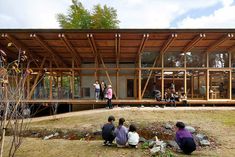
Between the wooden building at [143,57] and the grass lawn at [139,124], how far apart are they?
371 cm

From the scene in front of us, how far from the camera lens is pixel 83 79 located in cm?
2216

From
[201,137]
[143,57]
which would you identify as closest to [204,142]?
[201,137]

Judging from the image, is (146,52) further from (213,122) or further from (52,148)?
(52,148)

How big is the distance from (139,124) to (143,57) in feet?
29.1

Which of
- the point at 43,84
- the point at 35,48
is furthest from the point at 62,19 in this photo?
the point at 35,48

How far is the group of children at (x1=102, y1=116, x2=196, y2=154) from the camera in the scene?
24.9 ft

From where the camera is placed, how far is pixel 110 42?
17766 millimetres

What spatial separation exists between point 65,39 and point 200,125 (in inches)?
373

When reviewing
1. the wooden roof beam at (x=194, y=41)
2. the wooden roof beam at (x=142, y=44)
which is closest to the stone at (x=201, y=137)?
the wooden roof beam at (x=142, y=44)

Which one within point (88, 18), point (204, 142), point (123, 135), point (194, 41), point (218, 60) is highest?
point (88, 18)

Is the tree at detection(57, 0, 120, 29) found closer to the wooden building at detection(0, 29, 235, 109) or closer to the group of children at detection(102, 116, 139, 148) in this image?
the wooden building at detection(0, 29, 235, 109)

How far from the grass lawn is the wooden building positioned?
12.2ft

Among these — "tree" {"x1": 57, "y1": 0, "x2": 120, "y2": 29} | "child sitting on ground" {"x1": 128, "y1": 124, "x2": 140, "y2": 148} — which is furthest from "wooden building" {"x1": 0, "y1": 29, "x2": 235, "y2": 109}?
"tree" {"x1": 57, "y1": 0, "x2": 120, "y2": 29}

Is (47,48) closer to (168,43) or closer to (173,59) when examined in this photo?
(168,43)
